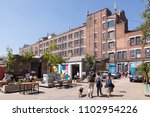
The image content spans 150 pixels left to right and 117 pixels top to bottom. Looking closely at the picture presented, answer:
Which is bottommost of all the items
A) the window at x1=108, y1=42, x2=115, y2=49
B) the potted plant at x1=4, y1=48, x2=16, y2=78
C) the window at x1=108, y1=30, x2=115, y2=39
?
the potted plant at x1=4, y1=48, x2=16, y2=78

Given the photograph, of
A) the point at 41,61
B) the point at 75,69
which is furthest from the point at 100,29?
the point at 41,61

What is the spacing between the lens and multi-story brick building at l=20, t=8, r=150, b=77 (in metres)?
46.3

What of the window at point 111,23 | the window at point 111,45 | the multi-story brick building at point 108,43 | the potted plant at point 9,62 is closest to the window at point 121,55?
the multi-story brick building at point 108,43

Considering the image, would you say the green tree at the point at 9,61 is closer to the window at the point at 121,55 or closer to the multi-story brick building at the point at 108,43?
the multi-story brick building at the point at 108,43

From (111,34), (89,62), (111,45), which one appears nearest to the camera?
(89,62)

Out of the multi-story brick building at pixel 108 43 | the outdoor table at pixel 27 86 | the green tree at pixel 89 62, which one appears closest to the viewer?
the outdoor table at pixel 27 86

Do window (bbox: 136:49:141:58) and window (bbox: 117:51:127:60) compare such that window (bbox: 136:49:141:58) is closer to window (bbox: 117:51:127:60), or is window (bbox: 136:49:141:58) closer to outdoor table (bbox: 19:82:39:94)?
window (bbox: 117:51:127:60)

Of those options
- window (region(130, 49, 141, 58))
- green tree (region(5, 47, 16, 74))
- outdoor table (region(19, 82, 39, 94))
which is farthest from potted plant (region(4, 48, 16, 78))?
window (region(130, 49, 141, 58))

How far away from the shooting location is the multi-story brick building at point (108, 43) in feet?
152

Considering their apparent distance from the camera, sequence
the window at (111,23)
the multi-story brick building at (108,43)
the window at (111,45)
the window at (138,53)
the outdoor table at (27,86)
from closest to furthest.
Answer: the outdoor table at (27,86), the multi-story brick building at (108,43), the window at (138,53), the window at (111,45), the window at (111,23)

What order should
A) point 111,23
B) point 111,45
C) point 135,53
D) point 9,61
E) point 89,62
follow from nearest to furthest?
point 9,61 < point 89,62 < point 135,53 < point 111,45 < point 111,23

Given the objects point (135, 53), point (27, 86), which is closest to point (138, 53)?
point (135, 53)

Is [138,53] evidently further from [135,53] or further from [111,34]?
[111,34]

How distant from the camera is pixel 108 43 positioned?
54.4 meters
